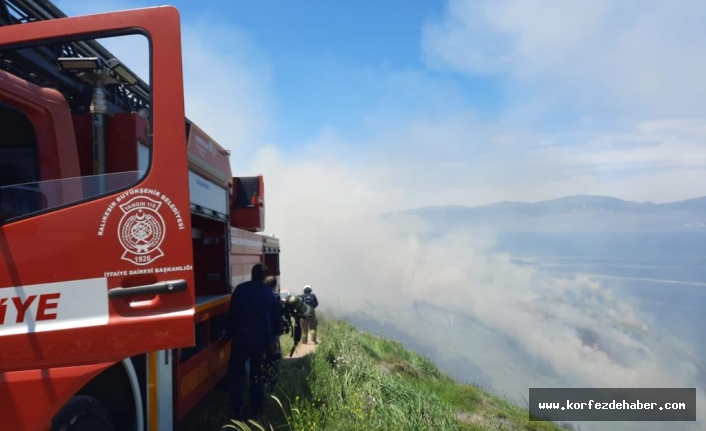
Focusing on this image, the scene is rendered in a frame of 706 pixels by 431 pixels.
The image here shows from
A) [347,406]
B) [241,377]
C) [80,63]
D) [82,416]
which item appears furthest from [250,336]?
[80,63]

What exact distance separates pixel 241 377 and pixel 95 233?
319cm

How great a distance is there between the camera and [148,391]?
10.8 ft

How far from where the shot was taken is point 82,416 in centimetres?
272

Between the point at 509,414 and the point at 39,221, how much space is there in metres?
7.12

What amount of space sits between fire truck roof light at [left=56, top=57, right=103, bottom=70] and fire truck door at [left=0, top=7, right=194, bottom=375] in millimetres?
93

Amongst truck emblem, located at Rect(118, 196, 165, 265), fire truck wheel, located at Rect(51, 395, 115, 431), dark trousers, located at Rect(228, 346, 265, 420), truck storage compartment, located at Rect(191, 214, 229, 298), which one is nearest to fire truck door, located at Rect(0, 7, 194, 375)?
truck emblem, located at Rect(118, 196, 165, 265)

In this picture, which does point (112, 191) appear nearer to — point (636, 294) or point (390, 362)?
point (390, 362)

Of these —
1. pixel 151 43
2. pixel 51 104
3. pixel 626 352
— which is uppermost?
pixel 151 43

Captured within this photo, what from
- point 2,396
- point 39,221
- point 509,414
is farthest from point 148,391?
point 509,414

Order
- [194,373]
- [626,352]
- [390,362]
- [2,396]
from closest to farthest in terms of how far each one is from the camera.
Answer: [2,396] < [194,373] < [390,362] < [626,352]

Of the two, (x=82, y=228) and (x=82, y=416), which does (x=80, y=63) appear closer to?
(x=82, y=228)

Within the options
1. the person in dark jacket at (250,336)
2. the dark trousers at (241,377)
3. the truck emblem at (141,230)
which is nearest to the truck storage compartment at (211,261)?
the person in dark jacket at (250,336)

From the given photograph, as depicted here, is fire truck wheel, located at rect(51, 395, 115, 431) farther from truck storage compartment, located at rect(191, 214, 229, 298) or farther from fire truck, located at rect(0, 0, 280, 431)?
truck storage compartment, located at rect(191, 214, 229, 298)

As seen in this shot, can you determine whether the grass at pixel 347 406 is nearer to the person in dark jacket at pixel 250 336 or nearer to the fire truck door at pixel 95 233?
the person in dark jacket at pixel 250 336
